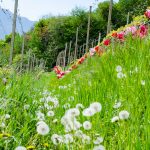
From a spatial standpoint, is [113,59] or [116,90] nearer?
[116,90]

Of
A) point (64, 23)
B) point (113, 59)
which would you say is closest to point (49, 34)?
point (64, 23)

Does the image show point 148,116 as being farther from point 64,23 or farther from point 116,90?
point 64,23

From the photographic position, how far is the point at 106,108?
98.7 inches

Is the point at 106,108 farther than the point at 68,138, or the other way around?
the point at 106,108

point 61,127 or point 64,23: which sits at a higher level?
point 64,23

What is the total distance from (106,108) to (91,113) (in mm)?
920

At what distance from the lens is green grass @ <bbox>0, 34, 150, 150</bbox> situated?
1650mm

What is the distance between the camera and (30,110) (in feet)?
9.72

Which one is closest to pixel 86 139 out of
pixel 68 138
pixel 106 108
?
pixel 68 138

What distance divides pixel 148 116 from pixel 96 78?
219 centimetres

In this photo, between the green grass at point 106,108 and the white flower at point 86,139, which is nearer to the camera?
the white flower at point 86,139

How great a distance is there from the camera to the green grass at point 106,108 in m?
1.65

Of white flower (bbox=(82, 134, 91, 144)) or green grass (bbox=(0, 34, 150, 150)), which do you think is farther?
green grass (bbox=(0, 34, 150, 150))

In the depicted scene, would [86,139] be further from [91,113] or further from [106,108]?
[106,108]
